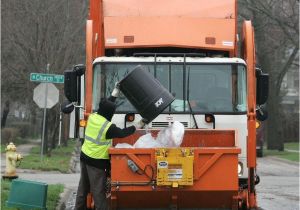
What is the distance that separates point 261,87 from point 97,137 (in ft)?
8.97

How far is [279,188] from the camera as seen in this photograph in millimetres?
17125

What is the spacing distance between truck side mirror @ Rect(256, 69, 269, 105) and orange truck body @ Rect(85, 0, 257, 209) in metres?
0.44

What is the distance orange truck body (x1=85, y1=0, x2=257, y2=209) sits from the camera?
7441 millimetres

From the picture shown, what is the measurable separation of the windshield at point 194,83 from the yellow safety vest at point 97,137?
79 centimetres

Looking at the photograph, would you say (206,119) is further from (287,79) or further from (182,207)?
(287,79)

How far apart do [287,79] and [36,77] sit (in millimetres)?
53812

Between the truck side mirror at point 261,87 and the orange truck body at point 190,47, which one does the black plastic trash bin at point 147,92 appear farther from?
the truck side mirror at point 261,87

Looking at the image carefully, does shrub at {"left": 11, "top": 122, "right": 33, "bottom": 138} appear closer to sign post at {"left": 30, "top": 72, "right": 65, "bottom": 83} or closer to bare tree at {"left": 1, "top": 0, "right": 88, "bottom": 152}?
bare tree at {"left": 1, "top": 0, "right": 88, "bottom": 152}

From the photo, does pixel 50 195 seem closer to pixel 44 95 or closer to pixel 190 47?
pixel 190 47

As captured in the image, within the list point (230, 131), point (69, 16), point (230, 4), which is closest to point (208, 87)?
point (230, 131)

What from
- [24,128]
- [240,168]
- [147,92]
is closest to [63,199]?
[240,168]

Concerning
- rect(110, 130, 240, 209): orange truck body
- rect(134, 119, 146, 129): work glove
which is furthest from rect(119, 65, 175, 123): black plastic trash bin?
rect(110, 130, 240, 209): orange truck body

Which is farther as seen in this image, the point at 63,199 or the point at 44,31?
the point at 44,31

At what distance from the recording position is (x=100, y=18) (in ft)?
32.5
